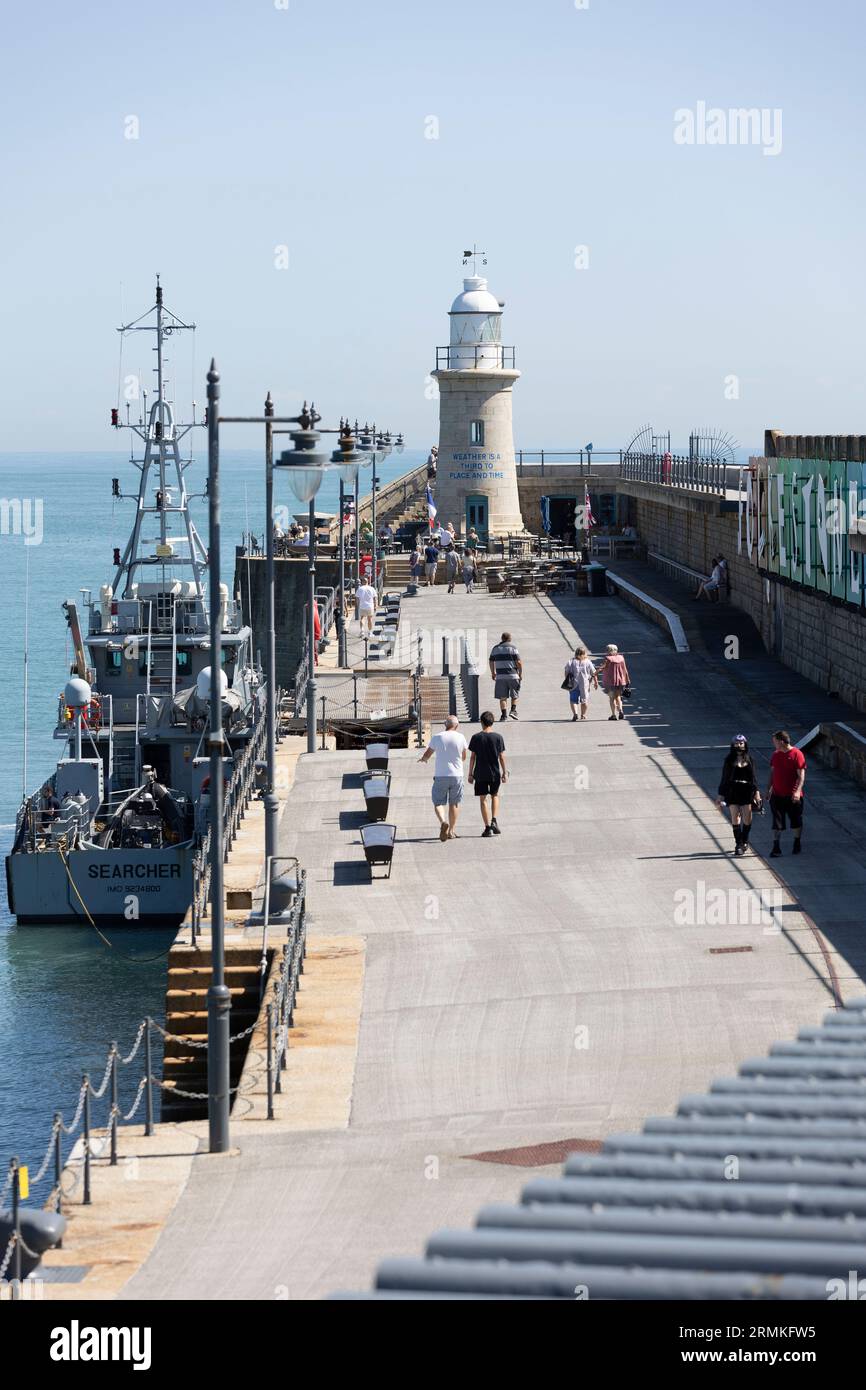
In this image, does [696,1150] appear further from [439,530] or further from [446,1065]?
[439,530]

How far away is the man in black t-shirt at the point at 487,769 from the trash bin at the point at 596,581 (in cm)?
3032

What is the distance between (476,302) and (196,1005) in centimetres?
4639

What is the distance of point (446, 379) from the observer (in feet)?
199

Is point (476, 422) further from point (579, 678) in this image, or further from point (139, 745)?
point (579, 678)

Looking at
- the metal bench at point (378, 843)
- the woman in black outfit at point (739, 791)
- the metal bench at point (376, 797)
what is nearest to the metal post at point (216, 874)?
the metal bench at point (378, 843)

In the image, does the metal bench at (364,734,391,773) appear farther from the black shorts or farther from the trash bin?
the trash bin

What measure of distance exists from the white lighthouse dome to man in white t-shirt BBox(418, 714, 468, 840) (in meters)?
40.9

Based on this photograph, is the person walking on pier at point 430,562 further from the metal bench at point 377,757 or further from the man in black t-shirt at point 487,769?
the man in black t-shirt at point 487,769

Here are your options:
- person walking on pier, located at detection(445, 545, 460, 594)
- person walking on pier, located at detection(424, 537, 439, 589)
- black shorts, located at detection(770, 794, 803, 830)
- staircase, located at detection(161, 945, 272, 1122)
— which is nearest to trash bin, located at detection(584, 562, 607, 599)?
person walking on pier, located at detection(445, 545, 460, 594)

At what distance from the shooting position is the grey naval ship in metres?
32.6

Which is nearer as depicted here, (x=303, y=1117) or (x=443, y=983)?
(x=303, y=1117)

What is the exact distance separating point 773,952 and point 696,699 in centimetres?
1566
